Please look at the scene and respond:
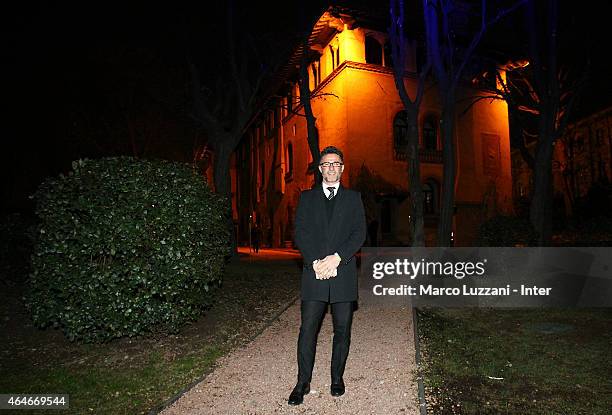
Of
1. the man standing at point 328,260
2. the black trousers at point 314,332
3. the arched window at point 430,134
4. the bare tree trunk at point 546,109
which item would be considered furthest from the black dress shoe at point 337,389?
the arched window at point 430,134

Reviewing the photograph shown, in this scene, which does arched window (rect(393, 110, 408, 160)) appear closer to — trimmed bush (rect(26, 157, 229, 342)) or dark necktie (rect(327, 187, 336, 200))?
trimmed bush (rect(26, 157, 229, 342))

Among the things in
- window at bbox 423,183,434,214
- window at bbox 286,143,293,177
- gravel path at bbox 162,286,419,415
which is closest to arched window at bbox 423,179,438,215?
window at bbox 423,183,434,214

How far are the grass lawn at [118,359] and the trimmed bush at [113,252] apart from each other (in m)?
0.28

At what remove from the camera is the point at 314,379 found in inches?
185

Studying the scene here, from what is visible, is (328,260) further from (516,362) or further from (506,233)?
(506,233)

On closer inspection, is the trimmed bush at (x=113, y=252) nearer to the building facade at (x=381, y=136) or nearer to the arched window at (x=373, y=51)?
the building facade at (x=381, y=136)

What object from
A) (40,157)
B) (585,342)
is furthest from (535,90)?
(40,157)

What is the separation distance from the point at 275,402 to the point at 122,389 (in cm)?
164

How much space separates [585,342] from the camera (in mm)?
6148

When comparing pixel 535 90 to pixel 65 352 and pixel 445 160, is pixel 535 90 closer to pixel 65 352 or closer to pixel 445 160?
pixel 445 160

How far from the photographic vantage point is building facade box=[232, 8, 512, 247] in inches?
966

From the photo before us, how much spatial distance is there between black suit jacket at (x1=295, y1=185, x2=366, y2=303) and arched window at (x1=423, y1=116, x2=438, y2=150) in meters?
24.4

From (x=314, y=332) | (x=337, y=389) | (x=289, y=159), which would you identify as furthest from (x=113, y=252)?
(x=289, y=159)

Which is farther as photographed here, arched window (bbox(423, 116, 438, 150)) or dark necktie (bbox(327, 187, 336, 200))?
arched window (bbox(423, 116, 438, 150))
